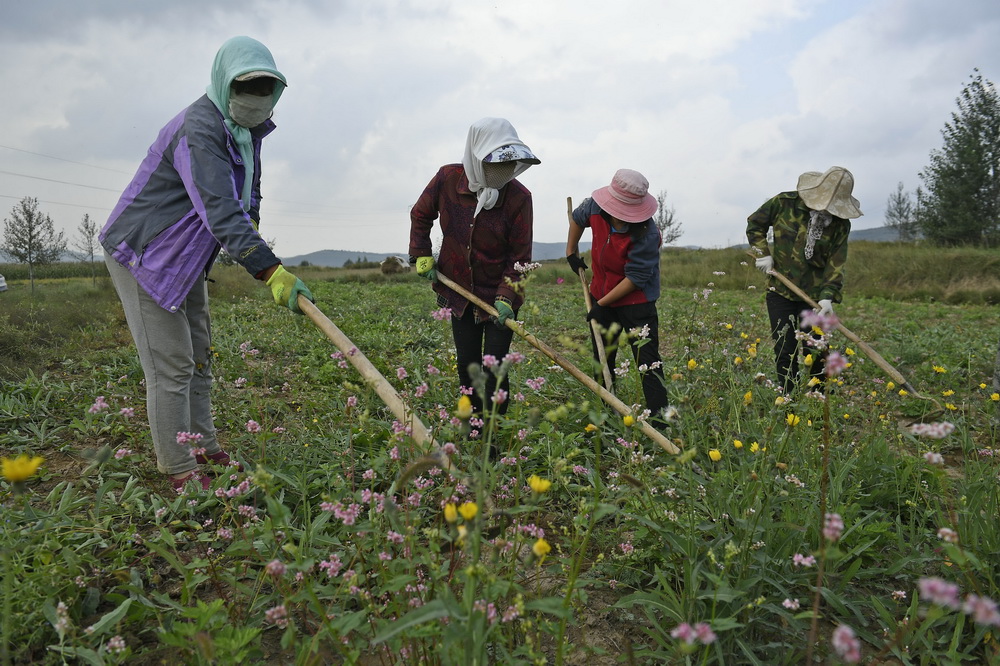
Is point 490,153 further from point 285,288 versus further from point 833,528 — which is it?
point 833,528

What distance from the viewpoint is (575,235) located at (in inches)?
160

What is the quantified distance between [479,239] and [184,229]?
1.47m

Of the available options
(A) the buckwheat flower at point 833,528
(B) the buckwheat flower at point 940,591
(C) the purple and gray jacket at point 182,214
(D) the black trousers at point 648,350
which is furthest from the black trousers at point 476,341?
(B) the buckwheat flower at point 940,591

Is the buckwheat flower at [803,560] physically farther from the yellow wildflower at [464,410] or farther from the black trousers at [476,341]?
the black trousers at [476,341]

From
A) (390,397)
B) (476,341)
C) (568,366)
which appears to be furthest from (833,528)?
(476,341)

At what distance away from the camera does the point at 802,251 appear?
402 cm

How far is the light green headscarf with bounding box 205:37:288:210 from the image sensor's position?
7.68 ft

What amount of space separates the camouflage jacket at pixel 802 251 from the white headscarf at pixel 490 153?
2.16 m

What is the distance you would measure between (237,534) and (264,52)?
197 centimetres

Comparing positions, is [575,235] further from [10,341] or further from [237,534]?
[10,341]

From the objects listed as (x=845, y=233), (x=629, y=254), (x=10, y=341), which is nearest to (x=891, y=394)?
(x=845, y=233)

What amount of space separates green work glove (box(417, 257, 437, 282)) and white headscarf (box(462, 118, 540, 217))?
0.46m

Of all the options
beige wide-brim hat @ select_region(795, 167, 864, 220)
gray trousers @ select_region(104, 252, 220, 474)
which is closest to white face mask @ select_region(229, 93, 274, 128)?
gray trousers @ select_region(104, 252, 220, 474)

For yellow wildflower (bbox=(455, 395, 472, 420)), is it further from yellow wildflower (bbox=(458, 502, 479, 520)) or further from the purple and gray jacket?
the purple and gray jacket
